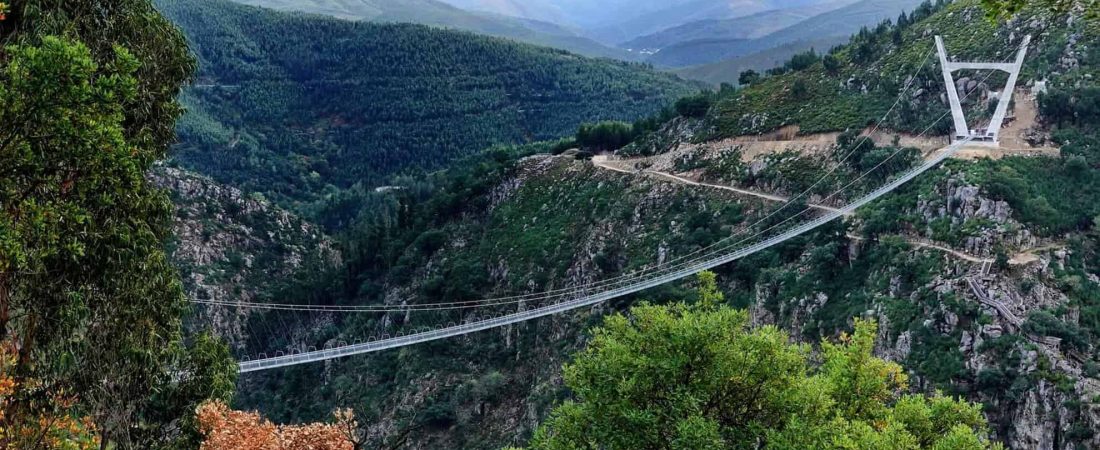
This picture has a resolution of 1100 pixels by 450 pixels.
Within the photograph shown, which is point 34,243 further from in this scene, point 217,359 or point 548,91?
point 548,91

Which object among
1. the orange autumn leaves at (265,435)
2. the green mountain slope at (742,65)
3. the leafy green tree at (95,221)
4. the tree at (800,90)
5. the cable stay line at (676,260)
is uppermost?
the leafy green tree at (95,221)

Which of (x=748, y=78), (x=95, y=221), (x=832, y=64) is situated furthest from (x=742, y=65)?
(x=95, y=221)

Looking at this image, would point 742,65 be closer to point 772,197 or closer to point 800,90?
point 800,90

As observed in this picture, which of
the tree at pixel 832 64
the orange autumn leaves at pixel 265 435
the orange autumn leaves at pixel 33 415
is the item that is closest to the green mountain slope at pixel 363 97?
the tree at pixel 832 64

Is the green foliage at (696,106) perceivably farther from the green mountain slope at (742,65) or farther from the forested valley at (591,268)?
the green mountain slope at (742,65)

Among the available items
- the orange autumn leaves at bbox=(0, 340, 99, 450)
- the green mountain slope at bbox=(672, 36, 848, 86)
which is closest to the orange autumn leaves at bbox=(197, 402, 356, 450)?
the orange autumn leaves at bbox=(0, 340, 99, 450)

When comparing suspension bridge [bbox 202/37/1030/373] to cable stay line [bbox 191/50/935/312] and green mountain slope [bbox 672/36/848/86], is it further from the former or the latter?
green mountain slope [bbox 672/36/848/86]
